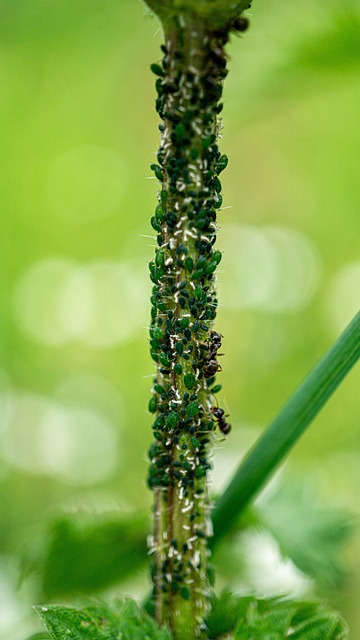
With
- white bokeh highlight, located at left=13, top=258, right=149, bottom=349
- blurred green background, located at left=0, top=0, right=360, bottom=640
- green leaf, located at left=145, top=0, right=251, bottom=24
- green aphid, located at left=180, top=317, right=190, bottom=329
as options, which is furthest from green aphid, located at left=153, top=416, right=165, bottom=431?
white bokeh highlight, located at left=13, top=258, right=149, bottom=349

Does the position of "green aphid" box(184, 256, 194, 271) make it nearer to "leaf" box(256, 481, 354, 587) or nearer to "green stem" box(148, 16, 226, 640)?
"green stem" box(148, 16, 226, 640)

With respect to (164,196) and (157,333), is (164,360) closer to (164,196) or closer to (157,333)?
(157,333)

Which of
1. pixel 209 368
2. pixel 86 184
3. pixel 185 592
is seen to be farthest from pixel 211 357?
pixel 86 184

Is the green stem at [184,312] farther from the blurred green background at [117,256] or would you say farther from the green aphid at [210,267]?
the blurred green background at [117,256]

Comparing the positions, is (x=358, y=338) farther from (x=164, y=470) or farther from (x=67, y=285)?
(x=67, y=285)

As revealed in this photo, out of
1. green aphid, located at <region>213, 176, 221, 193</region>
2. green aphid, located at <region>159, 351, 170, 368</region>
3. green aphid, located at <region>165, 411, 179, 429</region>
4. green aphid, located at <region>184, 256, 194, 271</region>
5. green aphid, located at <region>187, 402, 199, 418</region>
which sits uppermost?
green aphid, located at <region>213, 176, 221, 193</region>

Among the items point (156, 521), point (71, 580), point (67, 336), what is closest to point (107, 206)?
point (67, 336)
